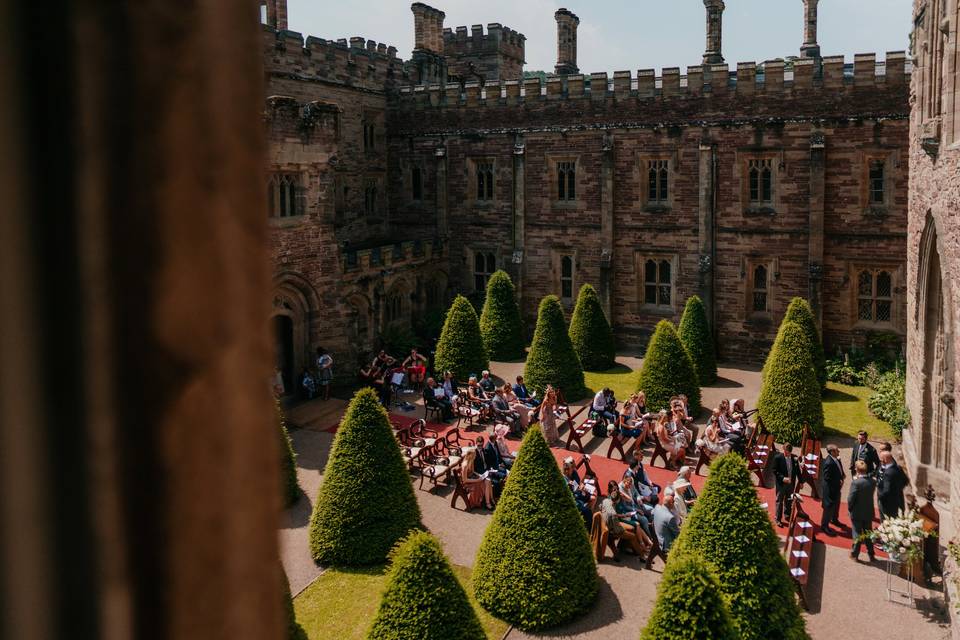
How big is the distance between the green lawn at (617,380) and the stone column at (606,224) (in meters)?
3.39

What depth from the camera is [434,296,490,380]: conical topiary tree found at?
81.1 feet

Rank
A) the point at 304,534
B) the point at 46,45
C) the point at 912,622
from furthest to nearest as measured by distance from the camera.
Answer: the point at 304,534
the point at 912,622
the point at 46,45

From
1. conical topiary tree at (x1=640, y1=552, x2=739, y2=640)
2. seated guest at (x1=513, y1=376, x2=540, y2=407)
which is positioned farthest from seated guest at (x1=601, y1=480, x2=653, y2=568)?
seated guest at (x1=513, y1=376, x2=540, y2=407)

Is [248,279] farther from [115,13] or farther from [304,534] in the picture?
[304,534]

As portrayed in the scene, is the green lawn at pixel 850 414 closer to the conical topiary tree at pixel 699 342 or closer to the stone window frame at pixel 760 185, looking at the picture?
the conical topiary tree at pixel 699 342

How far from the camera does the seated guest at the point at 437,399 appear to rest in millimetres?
21609

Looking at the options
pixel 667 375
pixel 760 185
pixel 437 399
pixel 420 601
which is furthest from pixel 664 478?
pixel 760 185

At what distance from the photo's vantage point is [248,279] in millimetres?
682

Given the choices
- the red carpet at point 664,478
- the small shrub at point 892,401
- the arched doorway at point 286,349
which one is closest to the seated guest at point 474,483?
the red carpet at point 664,478

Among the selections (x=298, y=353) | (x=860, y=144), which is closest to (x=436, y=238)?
(x=298, y=353)

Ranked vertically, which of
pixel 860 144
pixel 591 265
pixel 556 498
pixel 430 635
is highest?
pixel 860 144

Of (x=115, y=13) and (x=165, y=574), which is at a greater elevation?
(x=115, y=13)

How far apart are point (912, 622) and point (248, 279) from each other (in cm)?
1351

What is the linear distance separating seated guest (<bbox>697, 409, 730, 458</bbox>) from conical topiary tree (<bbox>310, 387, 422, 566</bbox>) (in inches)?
274
